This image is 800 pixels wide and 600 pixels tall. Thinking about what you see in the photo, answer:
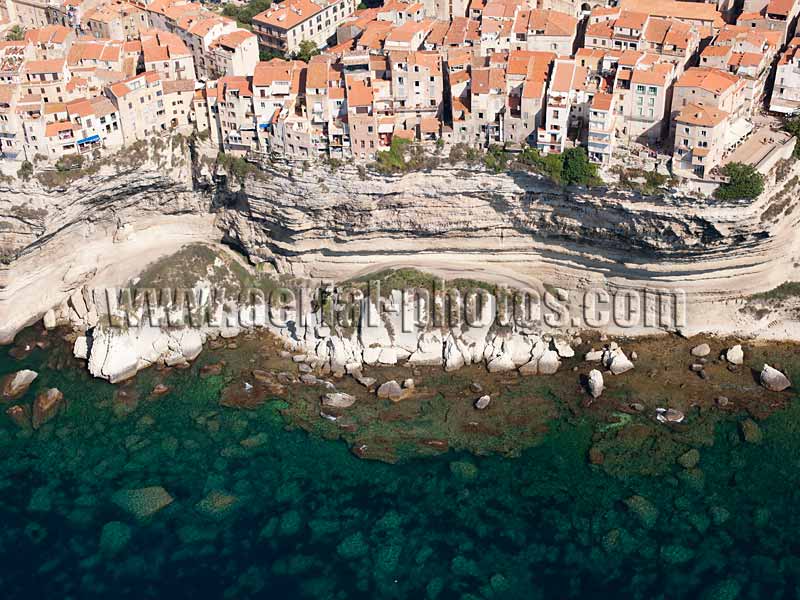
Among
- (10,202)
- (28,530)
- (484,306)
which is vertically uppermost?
(10,202)

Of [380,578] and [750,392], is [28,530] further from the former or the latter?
[750,392]

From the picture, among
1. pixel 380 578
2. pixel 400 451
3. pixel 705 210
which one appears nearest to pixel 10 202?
pixel 400 451

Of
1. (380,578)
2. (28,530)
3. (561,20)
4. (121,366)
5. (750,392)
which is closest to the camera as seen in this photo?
(380,578)

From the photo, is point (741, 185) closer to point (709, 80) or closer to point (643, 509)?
point (709, 80)

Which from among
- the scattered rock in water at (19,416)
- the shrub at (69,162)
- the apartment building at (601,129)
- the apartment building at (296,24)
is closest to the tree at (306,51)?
the apartment building at (296,24)

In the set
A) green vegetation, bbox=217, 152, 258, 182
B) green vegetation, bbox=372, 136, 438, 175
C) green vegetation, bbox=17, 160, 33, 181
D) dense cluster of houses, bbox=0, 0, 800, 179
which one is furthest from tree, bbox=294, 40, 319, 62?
green vegetation, bbox=17, 160, 33, 181

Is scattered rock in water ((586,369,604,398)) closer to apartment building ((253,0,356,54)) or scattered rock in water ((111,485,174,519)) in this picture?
scattered rock in water ((111,485,174,519))

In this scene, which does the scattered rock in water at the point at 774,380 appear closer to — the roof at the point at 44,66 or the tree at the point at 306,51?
the tree at the point at 306,51
